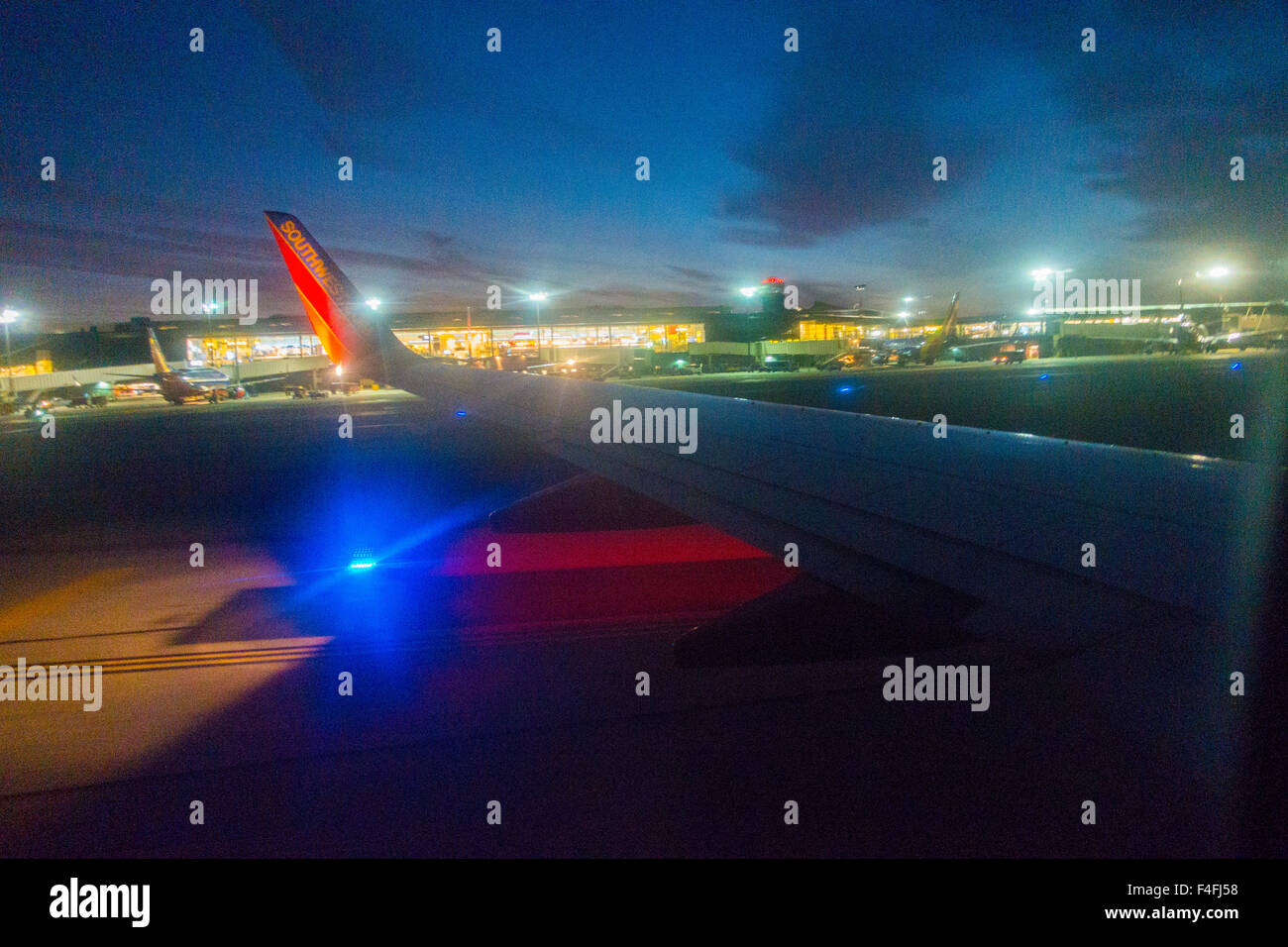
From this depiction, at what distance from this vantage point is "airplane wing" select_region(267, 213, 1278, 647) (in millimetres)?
1989

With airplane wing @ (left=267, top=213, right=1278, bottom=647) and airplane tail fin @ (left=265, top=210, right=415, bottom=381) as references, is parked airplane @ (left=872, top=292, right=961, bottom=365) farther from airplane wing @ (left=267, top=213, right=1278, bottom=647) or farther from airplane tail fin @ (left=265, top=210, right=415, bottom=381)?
airplane wing @ (left=267, top=213, right=1278, bottom=647)

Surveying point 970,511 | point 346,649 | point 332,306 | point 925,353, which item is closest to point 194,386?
point 332,306

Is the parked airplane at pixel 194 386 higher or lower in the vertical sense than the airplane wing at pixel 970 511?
higher

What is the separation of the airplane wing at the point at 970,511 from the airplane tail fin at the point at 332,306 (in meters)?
5.19

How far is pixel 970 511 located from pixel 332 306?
8.08m

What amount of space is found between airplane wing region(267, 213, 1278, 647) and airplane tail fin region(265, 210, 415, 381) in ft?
17.0

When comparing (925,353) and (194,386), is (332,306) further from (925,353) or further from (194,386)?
(925,353)

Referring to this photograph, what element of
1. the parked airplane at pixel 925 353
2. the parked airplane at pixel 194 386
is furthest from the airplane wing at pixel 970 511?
the parked airplane at pixel 925 353

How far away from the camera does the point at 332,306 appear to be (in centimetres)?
863

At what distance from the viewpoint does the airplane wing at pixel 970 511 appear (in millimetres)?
1989

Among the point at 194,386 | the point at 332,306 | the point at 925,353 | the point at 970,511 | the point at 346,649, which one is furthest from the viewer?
the point at 925,353

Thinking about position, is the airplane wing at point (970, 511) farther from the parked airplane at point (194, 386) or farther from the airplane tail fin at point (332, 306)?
the parked airplane at point (194, 386)

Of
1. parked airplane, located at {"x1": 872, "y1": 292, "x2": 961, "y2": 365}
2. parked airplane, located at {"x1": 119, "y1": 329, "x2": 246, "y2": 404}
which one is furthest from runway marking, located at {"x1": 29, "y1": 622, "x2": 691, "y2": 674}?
parked airplane, located at {"x1": 872, "y1": 292, "x2": 961, "y2": 365}
